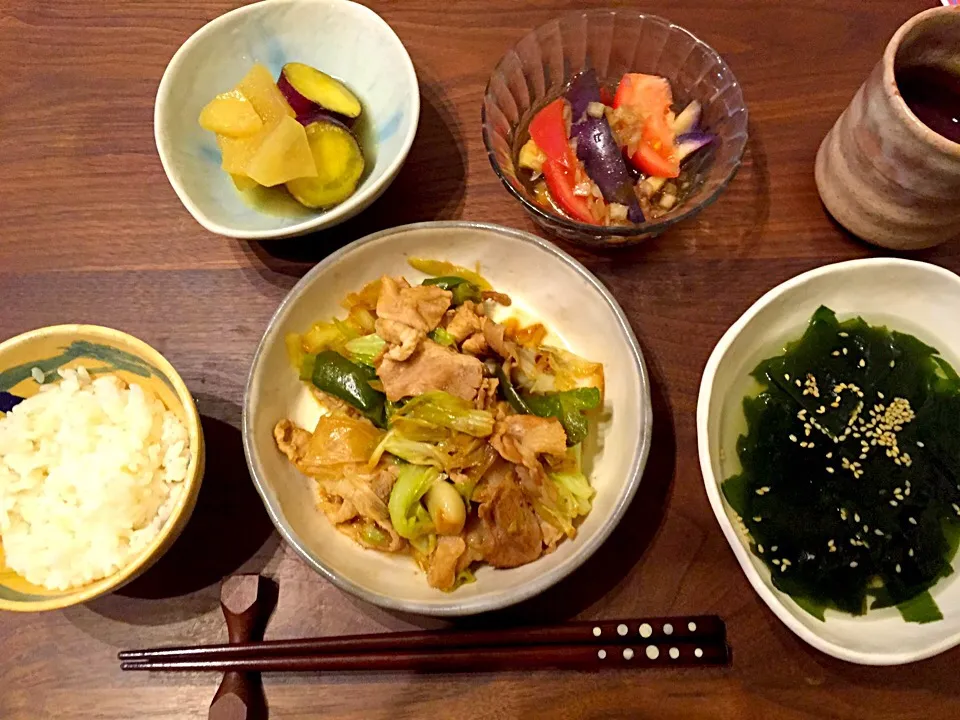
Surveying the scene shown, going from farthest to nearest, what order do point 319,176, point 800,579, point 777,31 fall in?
point 777,31
point 319,176
point 800,579

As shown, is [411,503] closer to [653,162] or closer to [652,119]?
[653,162]

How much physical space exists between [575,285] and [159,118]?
114 centimetres

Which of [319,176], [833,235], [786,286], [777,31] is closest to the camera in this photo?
[786,286]

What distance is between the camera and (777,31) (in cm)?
203

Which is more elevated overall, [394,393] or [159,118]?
[159,118]

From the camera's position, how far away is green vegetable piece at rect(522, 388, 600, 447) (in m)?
1.53

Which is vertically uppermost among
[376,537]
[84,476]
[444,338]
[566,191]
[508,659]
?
[566,191]

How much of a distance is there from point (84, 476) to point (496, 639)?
3.11ft

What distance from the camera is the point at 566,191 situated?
1.73 m

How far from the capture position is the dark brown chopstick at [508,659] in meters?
1.46

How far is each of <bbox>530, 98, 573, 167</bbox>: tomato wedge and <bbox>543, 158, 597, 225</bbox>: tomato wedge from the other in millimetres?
18

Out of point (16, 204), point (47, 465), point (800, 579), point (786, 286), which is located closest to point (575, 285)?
point (786, 286)

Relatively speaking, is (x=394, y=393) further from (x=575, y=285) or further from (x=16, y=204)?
(x=16, y=204)

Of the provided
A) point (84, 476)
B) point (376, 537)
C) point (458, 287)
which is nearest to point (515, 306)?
point (458, 287)
